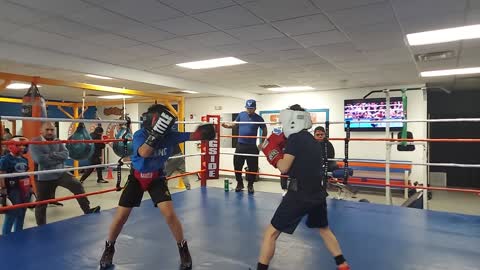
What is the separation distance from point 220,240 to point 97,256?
820 mm

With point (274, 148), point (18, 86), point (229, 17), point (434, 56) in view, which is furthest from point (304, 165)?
point (18, 86)

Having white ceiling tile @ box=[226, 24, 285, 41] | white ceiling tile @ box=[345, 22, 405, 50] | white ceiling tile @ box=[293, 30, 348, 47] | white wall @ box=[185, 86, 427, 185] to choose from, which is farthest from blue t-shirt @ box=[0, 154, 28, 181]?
white wall @ box=[185, 86, 427, 185]

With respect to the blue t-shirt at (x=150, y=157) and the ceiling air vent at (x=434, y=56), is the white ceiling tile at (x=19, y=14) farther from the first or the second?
the ceiling air vent at (x=434, y=56)

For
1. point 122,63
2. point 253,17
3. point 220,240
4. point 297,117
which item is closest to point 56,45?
point 122,63

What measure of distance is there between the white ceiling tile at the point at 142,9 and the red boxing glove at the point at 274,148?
1636 millimetres

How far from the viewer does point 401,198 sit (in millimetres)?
6883

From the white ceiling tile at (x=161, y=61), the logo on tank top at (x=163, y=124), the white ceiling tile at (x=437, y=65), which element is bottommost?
the logo on tank top at (x=163, y=124)

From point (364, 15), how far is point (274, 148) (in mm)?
→ 1862

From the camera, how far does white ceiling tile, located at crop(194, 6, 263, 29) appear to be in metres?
3.03

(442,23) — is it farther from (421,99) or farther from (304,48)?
(421,99)

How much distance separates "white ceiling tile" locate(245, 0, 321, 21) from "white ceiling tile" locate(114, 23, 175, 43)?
1.16 m

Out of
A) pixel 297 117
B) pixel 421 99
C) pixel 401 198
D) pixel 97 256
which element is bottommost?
pixel 401 198

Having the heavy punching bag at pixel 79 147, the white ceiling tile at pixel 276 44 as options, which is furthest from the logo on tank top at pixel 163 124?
the heavy punching bag at pixel 79 147

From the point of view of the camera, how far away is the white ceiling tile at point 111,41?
3.82m
